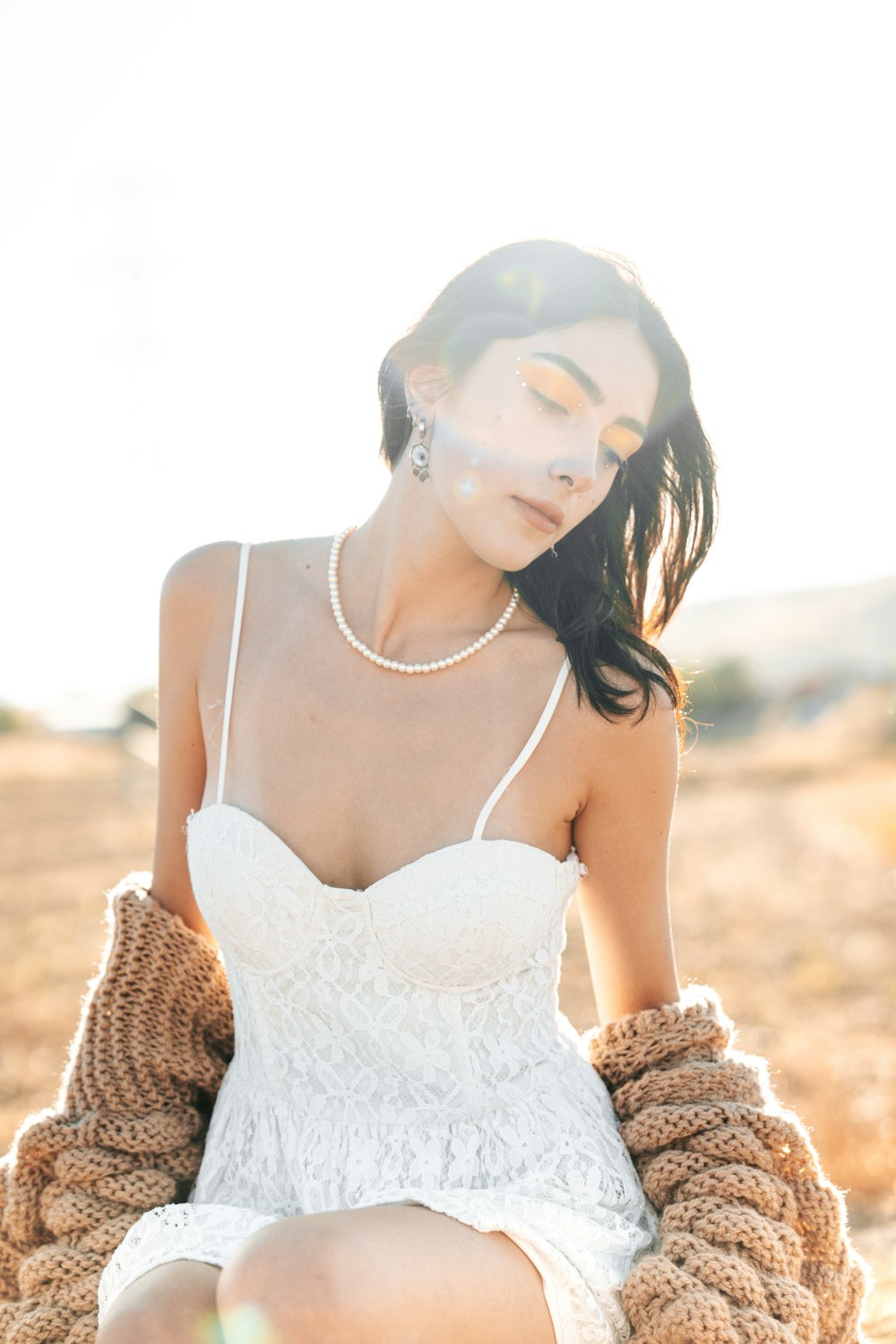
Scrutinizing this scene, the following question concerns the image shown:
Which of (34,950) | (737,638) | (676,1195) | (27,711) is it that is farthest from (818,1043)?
(737,638)

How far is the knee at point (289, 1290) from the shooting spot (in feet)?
5.66

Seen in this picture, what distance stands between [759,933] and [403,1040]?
6.35 metres

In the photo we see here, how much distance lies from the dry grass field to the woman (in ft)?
3.35

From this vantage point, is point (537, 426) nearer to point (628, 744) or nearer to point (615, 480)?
point (615, 480)

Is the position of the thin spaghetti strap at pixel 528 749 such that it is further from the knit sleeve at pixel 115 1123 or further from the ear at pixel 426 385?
the knit sleeve at pixel 115 1123

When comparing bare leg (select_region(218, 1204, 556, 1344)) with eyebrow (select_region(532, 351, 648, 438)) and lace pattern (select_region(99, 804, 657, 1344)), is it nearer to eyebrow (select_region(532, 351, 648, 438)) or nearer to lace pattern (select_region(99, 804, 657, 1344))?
lace pattern (select_region(99, 804, 657, 1344))

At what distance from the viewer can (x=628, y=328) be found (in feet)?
8.15

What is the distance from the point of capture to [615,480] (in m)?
2.84

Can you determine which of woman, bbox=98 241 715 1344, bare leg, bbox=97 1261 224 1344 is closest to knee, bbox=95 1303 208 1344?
bare leg, bbox=97 1261 224 1344

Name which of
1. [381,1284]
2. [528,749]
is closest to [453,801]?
[528,749]

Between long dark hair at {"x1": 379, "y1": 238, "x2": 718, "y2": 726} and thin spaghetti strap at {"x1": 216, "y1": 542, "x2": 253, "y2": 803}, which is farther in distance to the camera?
thin spaghetti strap at {"x1": 216, "y1": 542, "x2": 253, "y2": 803}

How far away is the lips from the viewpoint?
8.06ft

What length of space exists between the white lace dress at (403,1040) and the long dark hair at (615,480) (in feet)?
1.05

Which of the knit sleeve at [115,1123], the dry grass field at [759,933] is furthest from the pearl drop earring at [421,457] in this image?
the dry grass field at [759,933]
